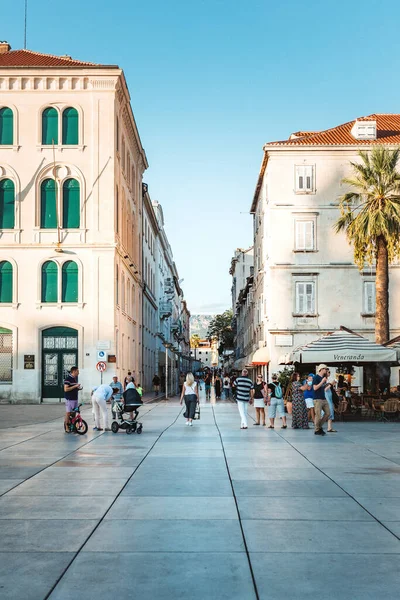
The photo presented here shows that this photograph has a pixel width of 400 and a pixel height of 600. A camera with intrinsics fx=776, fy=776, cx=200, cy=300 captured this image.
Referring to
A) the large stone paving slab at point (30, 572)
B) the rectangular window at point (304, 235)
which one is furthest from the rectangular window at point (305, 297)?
the large stone paving slab at point (30, 572)

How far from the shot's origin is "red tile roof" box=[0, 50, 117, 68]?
3953cm

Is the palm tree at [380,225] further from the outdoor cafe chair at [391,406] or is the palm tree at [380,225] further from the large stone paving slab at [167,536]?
the large stone paving slab at [167,536]

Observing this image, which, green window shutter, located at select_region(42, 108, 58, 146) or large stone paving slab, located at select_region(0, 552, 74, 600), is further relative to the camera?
green window shutter, located at select_region(42, 108, 58, 146)

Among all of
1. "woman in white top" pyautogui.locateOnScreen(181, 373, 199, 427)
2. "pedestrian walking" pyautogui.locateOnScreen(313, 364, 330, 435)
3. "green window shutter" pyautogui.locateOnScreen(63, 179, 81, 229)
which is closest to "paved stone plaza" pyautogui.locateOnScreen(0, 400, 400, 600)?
"pedestrian walking" pyautogui.locateOnScreen(313, 364, 330, 435)

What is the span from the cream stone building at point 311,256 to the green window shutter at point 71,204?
1231 centimetres

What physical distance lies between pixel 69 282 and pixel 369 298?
17.8 meters

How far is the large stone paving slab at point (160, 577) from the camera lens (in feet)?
18.7

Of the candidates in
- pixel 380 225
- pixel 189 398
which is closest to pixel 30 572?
pixel 189 398

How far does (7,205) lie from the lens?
38906 mm

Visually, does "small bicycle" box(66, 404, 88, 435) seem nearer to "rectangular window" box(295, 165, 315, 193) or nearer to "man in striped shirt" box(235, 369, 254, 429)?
"man in striped shirt" box(235, 369, 254, 429)

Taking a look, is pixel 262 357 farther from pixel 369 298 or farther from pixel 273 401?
pixel 273 401

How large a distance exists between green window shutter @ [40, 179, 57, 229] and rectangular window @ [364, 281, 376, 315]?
729 inches

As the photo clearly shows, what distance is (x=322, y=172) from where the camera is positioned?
151 ft

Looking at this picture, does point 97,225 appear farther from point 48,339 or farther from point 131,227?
point 131,227
